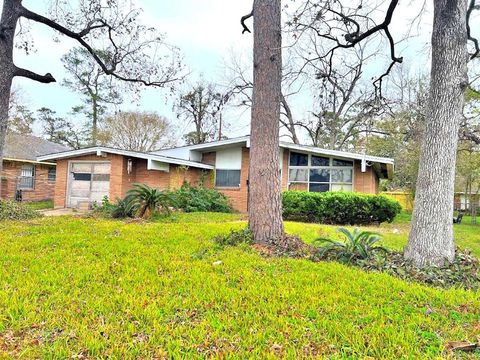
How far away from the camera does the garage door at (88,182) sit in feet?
44.8

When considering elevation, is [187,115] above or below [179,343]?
above

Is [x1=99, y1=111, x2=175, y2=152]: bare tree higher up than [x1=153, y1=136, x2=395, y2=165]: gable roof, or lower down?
higher up

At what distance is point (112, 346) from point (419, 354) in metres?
2.18

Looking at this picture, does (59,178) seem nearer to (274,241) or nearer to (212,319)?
(274,241)

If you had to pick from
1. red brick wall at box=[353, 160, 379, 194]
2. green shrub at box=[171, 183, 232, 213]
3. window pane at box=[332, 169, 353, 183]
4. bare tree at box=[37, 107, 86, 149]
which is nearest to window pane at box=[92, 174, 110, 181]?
green shrub at box=[171, 183, 232, 213]

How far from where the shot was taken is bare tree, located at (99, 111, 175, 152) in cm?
2455

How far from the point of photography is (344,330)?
2.54 m

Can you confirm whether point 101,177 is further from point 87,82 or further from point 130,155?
point 87,82

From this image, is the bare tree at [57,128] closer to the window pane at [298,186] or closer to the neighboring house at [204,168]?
the neighboring house at [204,168]

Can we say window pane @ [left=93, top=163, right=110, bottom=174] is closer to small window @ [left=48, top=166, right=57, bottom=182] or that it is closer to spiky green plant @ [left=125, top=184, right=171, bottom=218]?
spiky green plant @ [left=125, top=184, right=171, bottom=218]

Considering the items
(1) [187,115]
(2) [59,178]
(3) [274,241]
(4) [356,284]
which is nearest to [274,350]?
(4) [356,284]

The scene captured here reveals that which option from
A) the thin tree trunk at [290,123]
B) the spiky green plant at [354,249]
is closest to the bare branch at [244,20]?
the spiky green plant at [354,249]

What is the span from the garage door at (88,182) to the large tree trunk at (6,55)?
15.8 feet

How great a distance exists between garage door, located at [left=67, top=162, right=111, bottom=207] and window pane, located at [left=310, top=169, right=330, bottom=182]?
9.07 meters
